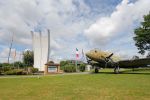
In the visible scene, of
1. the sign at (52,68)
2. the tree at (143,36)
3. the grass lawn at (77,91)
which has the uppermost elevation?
the tree at (143,36)

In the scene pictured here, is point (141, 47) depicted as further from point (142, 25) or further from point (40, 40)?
point (40, 40)

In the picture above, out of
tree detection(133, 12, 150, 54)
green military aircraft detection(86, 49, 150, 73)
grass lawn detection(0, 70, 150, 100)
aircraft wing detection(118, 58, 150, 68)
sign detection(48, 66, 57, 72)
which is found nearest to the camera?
grass lawn detection(0, 70, 150, 100)

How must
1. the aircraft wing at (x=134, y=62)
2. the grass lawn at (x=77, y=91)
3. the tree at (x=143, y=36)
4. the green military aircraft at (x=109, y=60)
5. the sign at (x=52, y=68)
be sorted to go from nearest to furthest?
the grass lawn at (x=77, y=91), the aircraft wing at (x=134, y=62), the green military aircraft at (x=109, y=60), the sign at (x=52, y=68), the tree at (x=143, y=36)

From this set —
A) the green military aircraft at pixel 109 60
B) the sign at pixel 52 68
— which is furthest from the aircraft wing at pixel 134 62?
the sign at pixel 52 68

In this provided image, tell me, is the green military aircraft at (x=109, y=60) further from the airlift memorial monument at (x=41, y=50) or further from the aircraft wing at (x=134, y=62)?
the airlift memorial monument at (x=41, y=50)

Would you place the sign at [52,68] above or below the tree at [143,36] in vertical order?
below

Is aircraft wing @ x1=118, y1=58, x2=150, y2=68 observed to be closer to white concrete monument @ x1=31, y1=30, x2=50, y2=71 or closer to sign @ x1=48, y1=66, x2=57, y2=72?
sign @ x1=48, y1=66, x2=57, y2=72

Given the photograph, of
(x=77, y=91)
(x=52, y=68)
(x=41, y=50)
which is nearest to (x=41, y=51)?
(x=41, y=50)

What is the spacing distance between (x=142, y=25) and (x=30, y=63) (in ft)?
274

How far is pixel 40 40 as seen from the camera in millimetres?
83438

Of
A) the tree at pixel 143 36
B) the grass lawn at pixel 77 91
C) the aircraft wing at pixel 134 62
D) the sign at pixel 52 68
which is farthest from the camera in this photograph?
the tree at pixel 143 36

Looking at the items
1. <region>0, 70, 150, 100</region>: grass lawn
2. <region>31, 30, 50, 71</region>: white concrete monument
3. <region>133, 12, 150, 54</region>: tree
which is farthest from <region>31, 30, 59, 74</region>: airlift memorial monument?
<region>0, 70, 150, 100</region>: grass lawn

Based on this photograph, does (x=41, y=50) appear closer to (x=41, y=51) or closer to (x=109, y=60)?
(x=41, y=51)

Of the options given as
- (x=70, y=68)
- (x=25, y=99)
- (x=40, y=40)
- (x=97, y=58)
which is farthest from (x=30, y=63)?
(x=25, y=99)
